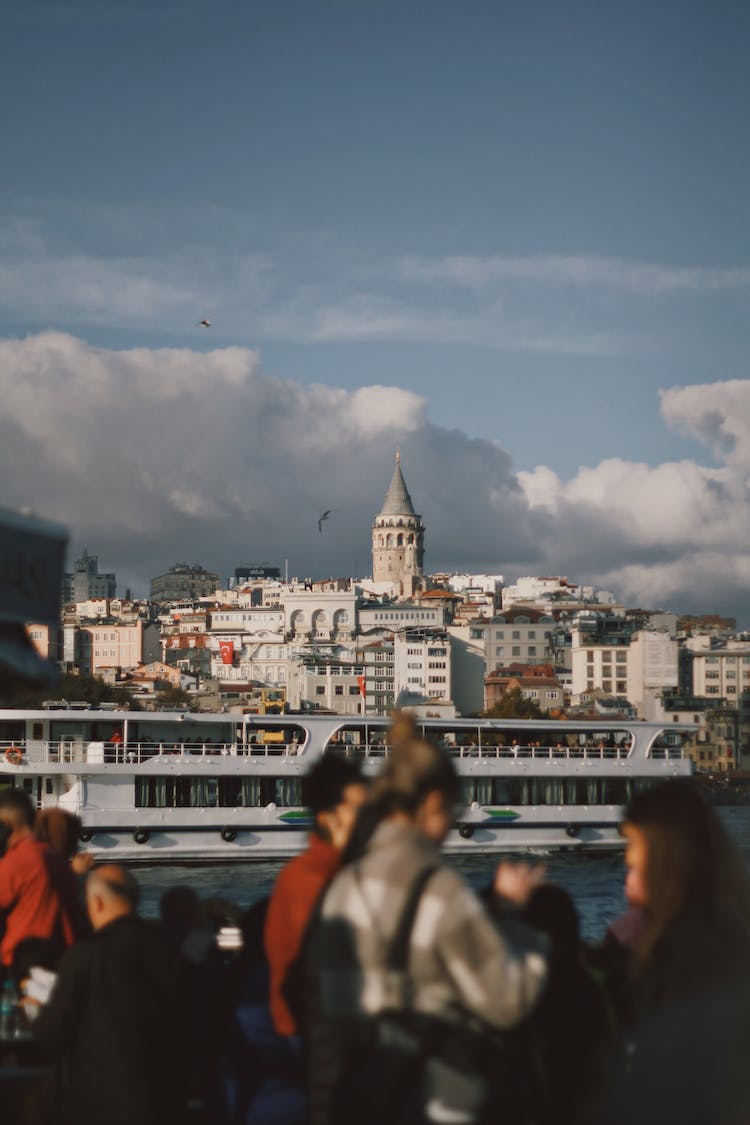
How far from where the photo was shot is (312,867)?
13.0 ft

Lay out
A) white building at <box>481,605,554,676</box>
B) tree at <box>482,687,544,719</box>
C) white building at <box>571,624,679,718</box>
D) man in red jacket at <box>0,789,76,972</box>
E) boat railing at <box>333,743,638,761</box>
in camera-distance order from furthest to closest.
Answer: white building at <box>481,605,554,676</box>
white building at <box>571,624,679,718</box>
tree at <box>482,687,544,719</box>
boat railing at <box>333,743,638,761</box>
man in red jacket at <box>0,789,76,972</box>

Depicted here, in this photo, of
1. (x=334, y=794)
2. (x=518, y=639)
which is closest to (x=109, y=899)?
(x=334, y=794)

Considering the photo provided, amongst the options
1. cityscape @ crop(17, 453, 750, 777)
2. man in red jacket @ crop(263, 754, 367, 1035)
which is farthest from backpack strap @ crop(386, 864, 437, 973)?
cityscape @ crop(17, 453, 750, 777)

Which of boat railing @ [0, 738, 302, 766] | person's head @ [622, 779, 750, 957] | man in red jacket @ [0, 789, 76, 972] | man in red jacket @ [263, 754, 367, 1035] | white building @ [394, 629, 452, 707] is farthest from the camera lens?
white building @ [394, 629, 452, 707]

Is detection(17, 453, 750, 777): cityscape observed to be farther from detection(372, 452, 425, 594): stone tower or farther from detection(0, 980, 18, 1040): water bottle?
detection(0, 980, 18, 1040): water bottle

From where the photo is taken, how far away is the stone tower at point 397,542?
17412 cm

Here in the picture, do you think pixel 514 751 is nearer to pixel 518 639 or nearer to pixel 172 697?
pixel 172 697

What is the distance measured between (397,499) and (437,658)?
8115cm

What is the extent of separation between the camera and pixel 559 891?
392 centimetres

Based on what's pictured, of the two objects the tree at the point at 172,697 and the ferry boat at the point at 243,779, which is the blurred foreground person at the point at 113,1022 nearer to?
the ferry boat at the point at 243,779

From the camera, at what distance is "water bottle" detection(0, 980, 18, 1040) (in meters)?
4.74

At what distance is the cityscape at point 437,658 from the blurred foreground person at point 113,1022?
6260 cm

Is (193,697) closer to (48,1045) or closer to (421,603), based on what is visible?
(421,603)

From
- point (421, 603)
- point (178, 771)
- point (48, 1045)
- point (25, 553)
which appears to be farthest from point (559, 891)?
point (421, 603)
